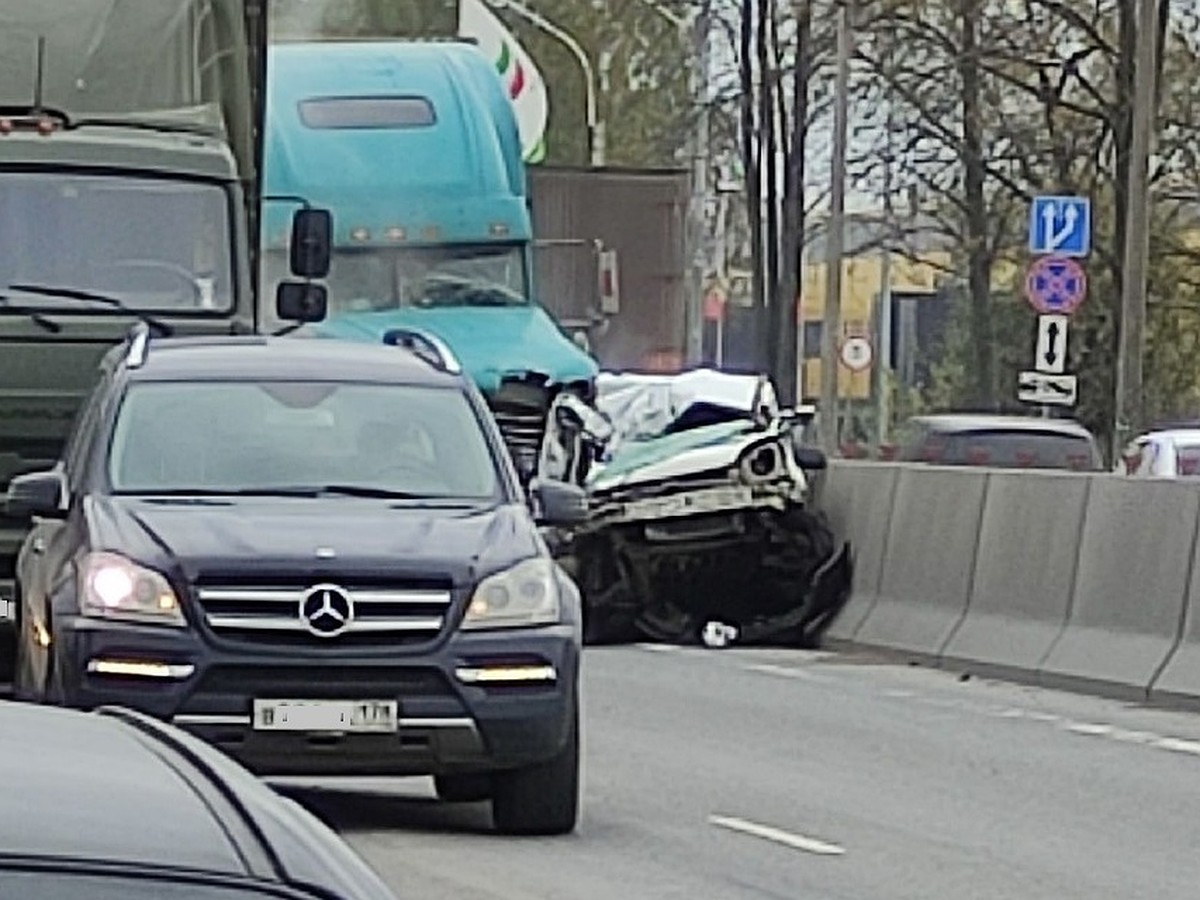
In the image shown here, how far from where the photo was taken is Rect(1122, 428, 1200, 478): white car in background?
95.2ft

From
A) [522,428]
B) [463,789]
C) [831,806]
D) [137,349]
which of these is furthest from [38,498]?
[522,428]

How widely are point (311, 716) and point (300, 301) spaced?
7.40 meters

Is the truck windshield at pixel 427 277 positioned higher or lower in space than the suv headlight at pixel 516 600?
higher

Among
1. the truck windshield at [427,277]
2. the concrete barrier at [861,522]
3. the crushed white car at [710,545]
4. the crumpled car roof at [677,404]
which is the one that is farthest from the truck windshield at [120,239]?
the truck windshield at [427,277]

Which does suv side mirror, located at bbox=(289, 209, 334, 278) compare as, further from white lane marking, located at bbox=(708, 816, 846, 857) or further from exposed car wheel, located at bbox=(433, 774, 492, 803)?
white lane marking, located at bbox=(708, 816, 846, 857)

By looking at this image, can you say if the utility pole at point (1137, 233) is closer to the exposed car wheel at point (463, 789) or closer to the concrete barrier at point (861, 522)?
the concrete barrier at point (861, 522)

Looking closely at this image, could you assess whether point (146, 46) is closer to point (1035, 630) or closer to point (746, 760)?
point (746, 760)

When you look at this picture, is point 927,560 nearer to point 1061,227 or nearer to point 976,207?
point 1061,227

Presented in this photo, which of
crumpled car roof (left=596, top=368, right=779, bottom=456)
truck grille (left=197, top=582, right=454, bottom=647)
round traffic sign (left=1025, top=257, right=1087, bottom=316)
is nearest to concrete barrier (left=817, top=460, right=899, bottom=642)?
crumpled car roof (left=596, top=368, right=779, bottom=456)

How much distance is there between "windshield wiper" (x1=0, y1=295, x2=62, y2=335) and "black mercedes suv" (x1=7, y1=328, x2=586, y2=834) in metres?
3.55

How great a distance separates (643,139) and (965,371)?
6.62 m

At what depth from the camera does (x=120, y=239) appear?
17.1 metres

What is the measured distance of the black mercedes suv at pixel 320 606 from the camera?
11.8 meters

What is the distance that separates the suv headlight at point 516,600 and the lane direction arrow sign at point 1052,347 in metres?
20.6
